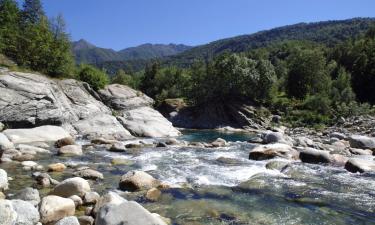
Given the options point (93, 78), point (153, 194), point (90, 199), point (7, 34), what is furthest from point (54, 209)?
point (7, 34)

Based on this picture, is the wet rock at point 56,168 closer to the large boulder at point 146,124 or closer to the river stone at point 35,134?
the river stone at point 35,134

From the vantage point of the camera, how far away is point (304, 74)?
81.4 m

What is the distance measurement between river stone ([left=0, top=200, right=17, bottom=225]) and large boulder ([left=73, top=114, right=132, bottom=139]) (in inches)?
990

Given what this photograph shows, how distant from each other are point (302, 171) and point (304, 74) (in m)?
65.5

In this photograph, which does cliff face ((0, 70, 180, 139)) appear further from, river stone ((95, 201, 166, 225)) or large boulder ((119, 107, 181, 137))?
river stone ((95, 201, 166, 225))

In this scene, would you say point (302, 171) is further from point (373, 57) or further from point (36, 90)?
point (373, 57)

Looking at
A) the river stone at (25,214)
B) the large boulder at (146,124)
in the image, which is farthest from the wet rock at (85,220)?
the large boulder at (146,124)

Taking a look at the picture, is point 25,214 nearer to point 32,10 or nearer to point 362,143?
point 362,143

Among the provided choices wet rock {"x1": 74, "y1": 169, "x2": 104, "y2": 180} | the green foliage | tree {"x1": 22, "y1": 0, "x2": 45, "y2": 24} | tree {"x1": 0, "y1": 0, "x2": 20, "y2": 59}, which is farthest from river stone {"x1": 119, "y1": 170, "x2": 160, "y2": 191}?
tree {"x1": 22, "y1": 0, "x2": 45, "y2": 24}

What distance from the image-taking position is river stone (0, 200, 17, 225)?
30.1 ft

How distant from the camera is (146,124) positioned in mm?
41438

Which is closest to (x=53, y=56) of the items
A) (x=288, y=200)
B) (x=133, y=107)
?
(x=133, y=107)

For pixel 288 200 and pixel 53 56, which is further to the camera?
pixel 53 56

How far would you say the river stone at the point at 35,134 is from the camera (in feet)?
92.2
